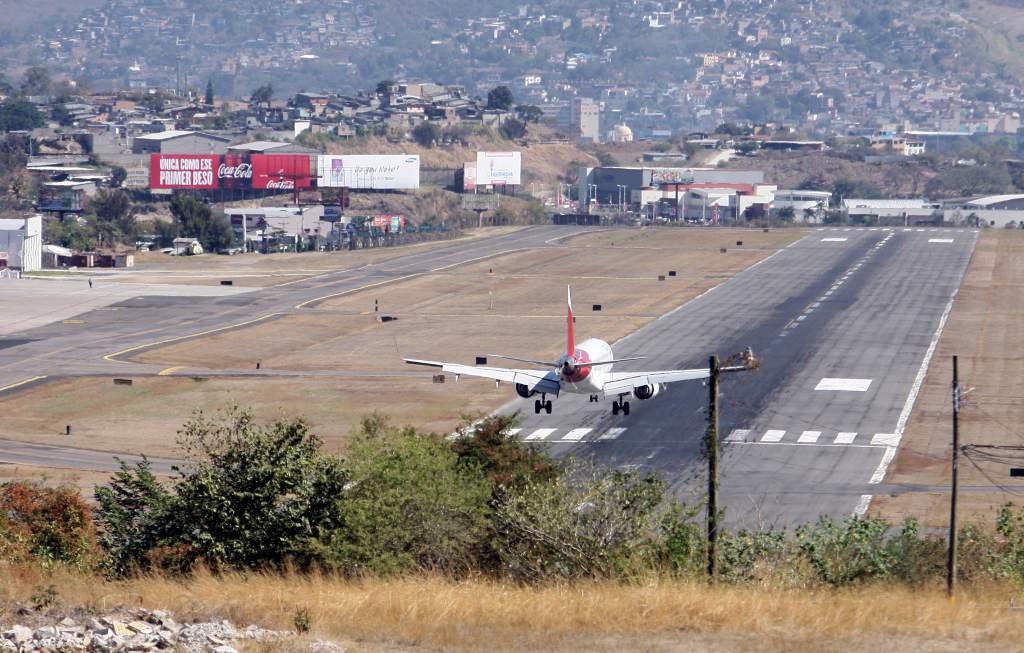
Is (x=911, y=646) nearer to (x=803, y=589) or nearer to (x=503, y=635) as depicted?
(x=803, y=589)

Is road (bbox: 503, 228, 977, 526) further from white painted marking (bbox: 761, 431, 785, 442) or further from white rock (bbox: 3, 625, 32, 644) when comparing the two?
white rock (bbox: 3, 625, 32, 644)

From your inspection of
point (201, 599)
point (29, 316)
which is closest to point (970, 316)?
point (29, 316)

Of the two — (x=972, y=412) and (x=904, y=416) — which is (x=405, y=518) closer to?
(x=904, y=416)

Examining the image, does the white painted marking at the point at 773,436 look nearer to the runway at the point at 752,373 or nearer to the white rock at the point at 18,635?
the runway at the point at 752,373

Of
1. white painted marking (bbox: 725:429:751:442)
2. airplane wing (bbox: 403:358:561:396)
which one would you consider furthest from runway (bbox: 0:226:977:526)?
airplane wing (bbox: 403:358:561:396)

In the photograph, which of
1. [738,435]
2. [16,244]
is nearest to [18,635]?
[738,435]
